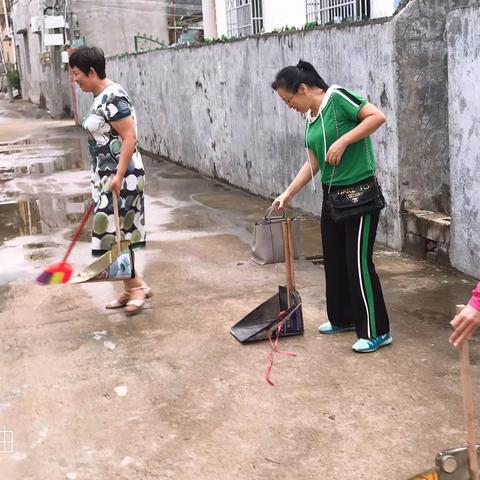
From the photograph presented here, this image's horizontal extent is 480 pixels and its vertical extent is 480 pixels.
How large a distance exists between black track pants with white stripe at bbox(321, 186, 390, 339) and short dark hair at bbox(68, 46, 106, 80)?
5.69 ft

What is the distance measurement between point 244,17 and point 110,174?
986 cm

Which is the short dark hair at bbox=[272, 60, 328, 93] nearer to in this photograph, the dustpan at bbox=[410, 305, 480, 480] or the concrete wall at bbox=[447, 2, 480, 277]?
the concrete wall at bbox=[447, 2, 480, 277]

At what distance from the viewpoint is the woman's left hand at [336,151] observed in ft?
12.9

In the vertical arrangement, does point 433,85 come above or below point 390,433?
above

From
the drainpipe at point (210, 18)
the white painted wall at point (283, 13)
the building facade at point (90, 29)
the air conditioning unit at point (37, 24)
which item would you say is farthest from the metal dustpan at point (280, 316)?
the air conditioning unit at point (37, 24)

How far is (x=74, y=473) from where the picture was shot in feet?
10.5

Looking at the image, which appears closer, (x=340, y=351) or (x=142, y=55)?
(x=340, y=351)

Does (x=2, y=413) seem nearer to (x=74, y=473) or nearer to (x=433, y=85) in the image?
(x=74, y=473)

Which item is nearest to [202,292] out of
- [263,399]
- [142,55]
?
[263,399]

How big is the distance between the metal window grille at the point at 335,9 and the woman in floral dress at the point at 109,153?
5.89 meters

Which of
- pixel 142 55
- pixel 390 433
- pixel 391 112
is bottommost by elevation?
pixel 390 433

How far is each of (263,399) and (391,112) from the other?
3.16 metres

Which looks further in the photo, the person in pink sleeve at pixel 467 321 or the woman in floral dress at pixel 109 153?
the woman in floral dress at pixel 109 153

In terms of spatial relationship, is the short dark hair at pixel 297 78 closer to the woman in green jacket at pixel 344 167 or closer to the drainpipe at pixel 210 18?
the woman in green jacket at pixel 344 167
